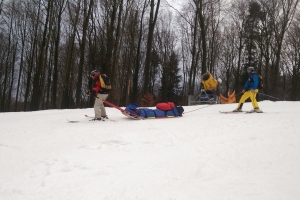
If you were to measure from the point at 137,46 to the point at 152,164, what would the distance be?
29484 millimetres

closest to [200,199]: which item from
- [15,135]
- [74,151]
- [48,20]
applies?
[74,151]

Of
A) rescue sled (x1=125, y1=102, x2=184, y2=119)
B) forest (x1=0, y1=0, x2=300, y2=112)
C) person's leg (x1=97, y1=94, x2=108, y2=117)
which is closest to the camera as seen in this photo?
person's leg (x1=97, y1=94, x2=108, y2=117)

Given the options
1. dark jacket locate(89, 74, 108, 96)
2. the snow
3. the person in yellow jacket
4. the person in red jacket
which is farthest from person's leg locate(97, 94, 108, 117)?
the person in yellow jacket

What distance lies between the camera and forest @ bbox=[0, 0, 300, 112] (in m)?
21.3

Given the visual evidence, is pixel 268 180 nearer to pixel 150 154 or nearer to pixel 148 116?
pixel 150 154

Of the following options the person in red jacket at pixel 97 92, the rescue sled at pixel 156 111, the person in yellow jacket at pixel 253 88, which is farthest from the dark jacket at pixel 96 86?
the person in yellow jacket at pixel 253 88

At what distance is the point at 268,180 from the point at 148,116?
5.85 m

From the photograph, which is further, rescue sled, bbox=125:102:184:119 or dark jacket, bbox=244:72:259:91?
dark jacket, bbox=244:72:259:91

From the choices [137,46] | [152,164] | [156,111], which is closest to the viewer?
[152,164]

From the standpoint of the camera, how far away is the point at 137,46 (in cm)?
3259

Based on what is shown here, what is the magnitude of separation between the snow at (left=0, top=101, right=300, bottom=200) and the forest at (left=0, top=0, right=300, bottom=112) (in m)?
13.3

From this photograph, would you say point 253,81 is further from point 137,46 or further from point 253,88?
point 137,46

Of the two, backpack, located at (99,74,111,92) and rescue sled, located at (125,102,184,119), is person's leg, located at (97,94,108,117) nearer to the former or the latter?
backpack, located at (99,74,111,92)

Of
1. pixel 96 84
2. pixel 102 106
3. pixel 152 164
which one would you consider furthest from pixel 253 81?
pixel 152 164
